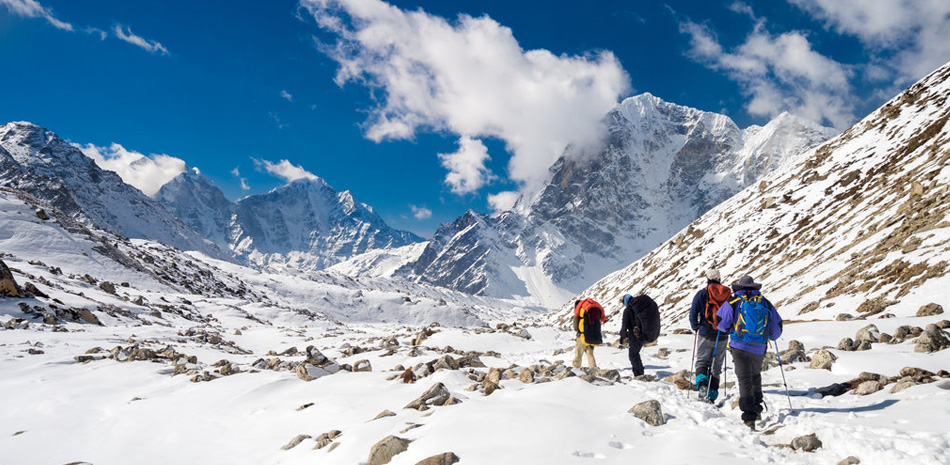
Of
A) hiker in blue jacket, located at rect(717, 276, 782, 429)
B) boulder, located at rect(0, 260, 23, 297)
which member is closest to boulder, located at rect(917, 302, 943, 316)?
hiker in blue jacket, located at rect(717, 276, 782, 429)

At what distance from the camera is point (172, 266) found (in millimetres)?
60281

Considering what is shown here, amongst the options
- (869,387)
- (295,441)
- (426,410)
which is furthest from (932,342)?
(295,441)

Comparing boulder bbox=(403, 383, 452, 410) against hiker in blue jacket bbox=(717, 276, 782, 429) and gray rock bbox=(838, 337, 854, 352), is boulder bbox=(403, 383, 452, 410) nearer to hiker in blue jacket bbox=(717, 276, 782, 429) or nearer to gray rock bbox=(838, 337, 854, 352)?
hiker in blue jacket bbox=(717, 276, 782, 429)

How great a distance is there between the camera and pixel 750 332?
26.5 ft

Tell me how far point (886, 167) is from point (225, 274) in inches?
3298

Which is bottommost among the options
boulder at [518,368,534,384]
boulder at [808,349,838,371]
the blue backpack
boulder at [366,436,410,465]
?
→ boulder at [366,436,410,465]

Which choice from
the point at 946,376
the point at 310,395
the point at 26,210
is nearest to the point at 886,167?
the point at 946,376

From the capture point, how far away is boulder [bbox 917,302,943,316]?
1437 centimetres

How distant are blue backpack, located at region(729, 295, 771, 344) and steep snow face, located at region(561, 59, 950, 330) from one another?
1285 centimetres

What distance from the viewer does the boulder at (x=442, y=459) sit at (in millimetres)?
5430

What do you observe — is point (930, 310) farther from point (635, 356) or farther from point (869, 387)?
point (635, 356)

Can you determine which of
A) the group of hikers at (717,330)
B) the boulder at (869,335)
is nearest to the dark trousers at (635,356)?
the group of hikers at (717,330)

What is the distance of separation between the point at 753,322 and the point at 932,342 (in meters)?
5.69

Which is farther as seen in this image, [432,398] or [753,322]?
[432,398]
